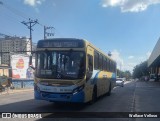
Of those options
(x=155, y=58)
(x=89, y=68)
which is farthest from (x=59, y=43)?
(x=155, y=58)

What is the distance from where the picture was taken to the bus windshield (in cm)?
1501

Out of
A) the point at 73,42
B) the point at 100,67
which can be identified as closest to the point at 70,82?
the point at 73,42

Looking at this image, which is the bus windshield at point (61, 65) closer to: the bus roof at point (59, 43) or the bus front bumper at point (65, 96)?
the bus roof at point (59, 43)

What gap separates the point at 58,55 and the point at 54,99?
198 centimetres

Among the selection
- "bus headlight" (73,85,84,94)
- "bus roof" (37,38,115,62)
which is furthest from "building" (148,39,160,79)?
"bus headlight" (73,85,84,94)

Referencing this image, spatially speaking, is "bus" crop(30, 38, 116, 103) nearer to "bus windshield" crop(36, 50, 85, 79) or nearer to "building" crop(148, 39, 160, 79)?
"bus windshield" crop(36, 50, 85, 79)

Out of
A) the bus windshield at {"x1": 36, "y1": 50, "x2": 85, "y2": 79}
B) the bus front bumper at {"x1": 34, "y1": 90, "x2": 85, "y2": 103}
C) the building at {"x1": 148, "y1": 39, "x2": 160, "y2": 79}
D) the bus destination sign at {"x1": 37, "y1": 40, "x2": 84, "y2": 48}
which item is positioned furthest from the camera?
the building at {"x1": 148, "y1": 39, "x2": 160, "y2": 79}

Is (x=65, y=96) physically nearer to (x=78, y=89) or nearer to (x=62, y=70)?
(x=78, y=89)

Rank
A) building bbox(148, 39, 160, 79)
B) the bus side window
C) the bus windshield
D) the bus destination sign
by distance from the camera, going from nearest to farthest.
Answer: the bus windshield < the bus destination sign < the bus side window < building bbox(148, 39, 160, 79)

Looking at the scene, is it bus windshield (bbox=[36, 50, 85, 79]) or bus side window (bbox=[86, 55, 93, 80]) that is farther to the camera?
bus side window (bbox=[86, 55, 93, 80])

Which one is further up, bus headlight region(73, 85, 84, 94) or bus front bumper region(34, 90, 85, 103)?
bus headlight region(73, 85, 84, 94)

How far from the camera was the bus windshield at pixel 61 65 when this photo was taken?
1501cm

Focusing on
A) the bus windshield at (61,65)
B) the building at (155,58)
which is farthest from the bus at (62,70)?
the building at (155,58)

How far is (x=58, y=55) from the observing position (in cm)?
1528
